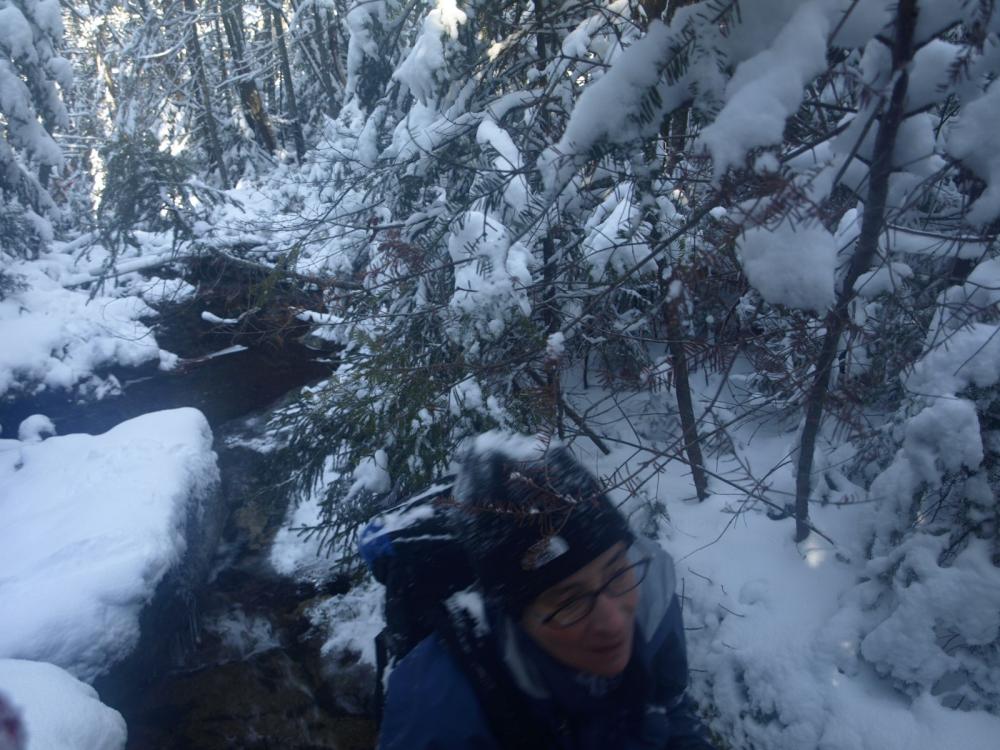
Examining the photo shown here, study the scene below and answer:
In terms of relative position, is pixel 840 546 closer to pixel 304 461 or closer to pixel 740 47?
pixel 740 47

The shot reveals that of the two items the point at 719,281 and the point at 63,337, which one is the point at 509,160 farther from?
the point at 63,337

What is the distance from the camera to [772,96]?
1493mm

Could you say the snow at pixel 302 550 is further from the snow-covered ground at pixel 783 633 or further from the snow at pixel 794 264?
the snow at pixel 794 264

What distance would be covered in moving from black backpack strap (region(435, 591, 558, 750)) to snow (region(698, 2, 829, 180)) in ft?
4.28

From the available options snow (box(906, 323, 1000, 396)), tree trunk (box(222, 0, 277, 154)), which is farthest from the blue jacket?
tree trunk (box(222, 0, 277, 154))

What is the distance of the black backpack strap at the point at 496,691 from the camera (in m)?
1.48

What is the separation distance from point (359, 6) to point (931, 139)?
171 inches

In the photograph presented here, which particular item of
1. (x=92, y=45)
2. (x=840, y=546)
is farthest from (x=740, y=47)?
(x=92, y=45)

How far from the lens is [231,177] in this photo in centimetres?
1734

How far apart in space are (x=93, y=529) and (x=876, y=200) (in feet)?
19.8

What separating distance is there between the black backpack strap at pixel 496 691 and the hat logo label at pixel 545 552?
0.68 feet

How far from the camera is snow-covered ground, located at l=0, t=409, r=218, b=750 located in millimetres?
3885

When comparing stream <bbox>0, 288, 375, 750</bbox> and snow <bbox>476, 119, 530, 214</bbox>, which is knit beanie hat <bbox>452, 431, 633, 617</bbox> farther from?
stream <bbox>0, 288, 375, 750</bbox>

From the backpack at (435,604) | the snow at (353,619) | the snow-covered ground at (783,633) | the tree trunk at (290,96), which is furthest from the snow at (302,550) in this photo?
the tree trunk at (290,96)
